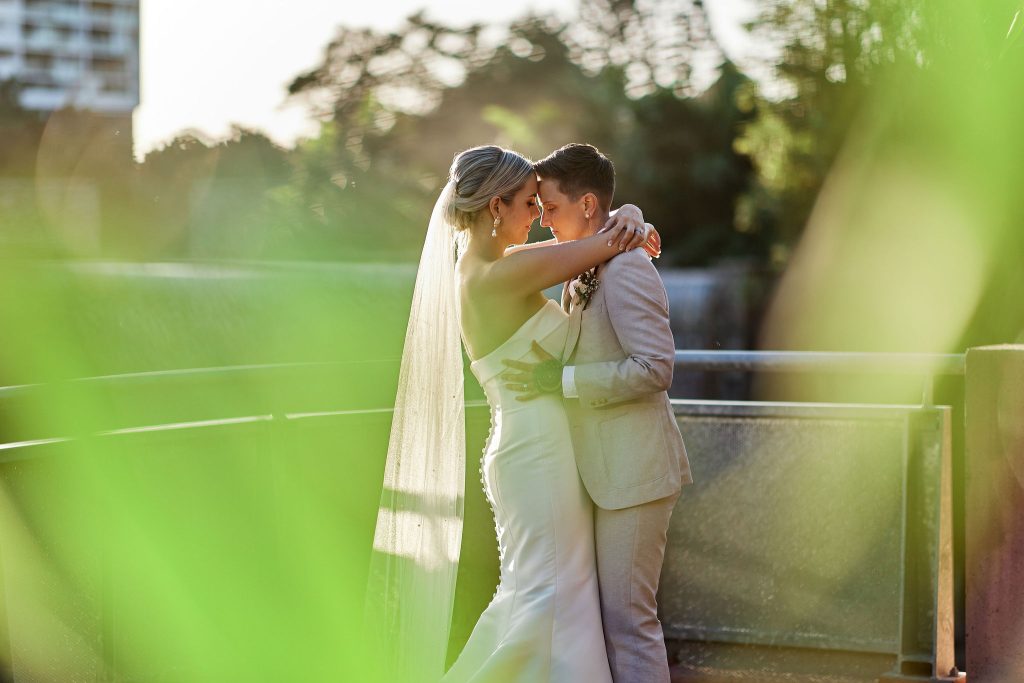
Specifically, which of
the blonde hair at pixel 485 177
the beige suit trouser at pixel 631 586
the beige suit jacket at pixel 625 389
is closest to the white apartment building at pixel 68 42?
the blonde hair at pixel 485 177

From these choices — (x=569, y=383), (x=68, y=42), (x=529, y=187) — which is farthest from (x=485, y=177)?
(x=68, y=42)

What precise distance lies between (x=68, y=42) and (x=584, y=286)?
5830cm

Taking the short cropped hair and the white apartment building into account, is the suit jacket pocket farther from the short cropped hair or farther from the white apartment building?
the white apartment building

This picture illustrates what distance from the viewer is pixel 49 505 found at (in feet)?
14.2

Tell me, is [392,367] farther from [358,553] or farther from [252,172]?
[252,172]

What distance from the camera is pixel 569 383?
13.1ft

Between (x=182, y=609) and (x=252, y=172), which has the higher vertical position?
(x=252, y=172)

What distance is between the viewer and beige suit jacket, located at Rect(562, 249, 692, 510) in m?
3.90

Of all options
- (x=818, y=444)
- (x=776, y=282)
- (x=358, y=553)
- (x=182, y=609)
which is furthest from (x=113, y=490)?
(x=776, y=282)

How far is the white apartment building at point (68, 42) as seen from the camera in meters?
39.7

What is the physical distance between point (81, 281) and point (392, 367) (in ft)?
12.2

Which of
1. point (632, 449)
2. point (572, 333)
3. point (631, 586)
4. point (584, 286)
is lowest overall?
point (631, 586)

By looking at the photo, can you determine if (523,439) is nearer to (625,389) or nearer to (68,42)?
(625,389)

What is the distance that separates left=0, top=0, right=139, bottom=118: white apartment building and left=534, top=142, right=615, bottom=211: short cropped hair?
30861 millimetres
